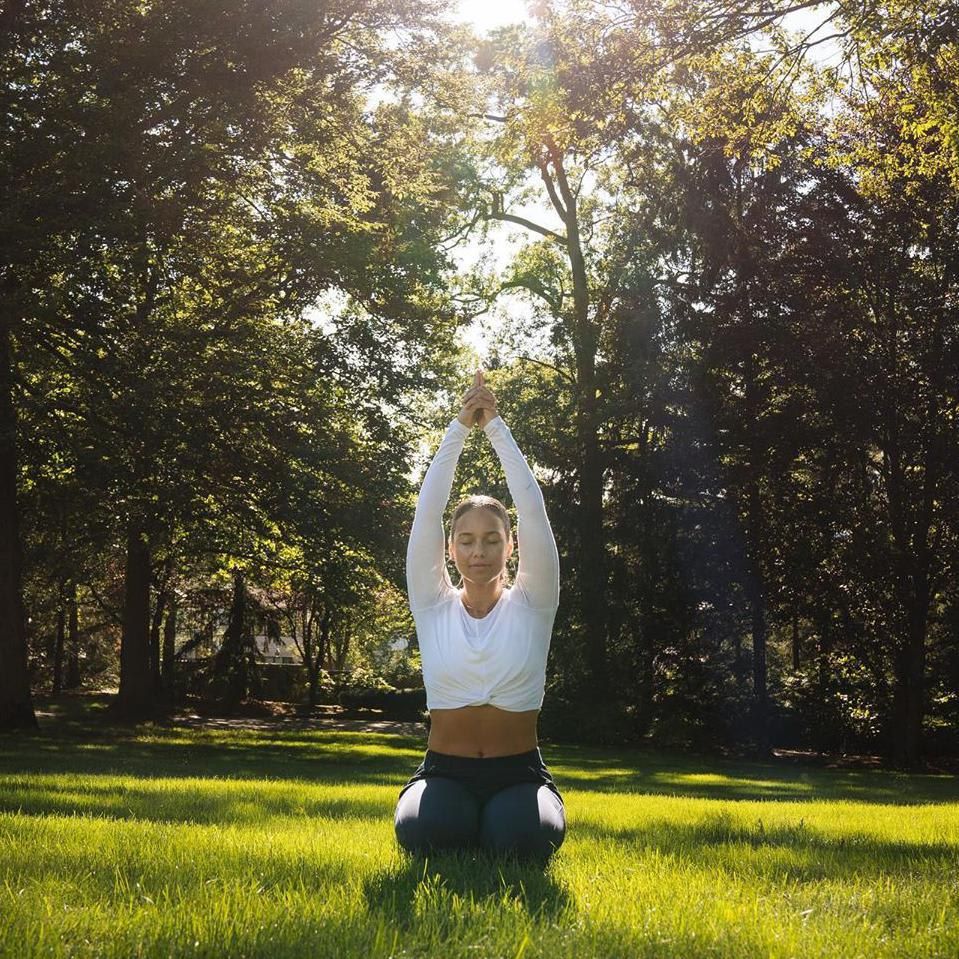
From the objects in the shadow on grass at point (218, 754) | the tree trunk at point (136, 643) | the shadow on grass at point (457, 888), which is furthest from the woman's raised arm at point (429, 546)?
the tree trunk at point (136, 643)

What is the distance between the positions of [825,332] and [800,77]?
405 inches

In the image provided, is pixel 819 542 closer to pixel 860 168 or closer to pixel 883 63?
pixel 860 168

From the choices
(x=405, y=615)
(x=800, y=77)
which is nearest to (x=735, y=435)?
(x=800, y=77)

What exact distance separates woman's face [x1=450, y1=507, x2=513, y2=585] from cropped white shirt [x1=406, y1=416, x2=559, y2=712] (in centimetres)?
10

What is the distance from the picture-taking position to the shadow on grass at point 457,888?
11.5 ft

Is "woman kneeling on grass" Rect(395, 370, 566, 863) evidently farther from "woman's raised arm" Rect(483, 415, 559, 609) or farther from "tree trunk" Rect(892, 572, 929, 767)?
"tree trunk" Rect(892, 572, 929, 767)

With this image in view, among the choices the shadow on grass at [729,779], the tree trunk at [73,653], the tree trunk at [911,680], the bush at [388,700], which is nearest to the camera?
the shadow on grass at [729,779]

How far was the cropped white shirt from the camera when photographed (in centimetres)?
479

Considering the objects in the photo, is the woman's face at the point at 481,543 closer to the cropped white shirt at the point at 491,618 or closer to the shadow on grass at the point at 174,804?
the cropped white shirt at the point at 491,618

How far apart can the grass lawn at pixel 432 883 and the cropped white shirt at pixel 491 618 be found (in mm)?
734

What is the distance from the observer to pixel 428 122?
21.0m

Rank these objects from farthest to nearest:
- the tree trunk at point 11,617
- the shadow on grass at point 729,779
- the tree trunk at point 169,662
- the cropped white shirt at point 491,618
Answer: the tree trunk at point 169,662
the tree trunk at point 11,617
the shadow on grass at point 729,779
the cropped white shirt at point 491,618

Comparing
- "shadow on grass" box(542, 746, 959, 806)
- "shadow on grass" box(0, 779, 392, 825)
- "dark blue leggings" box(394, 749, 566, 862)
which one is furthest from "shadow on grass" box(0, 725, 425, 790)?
"dark blue leggings" box(394, 749, 566, 862)

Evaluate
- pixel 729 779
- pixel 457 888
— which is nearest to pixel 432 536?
pixel 457 888
